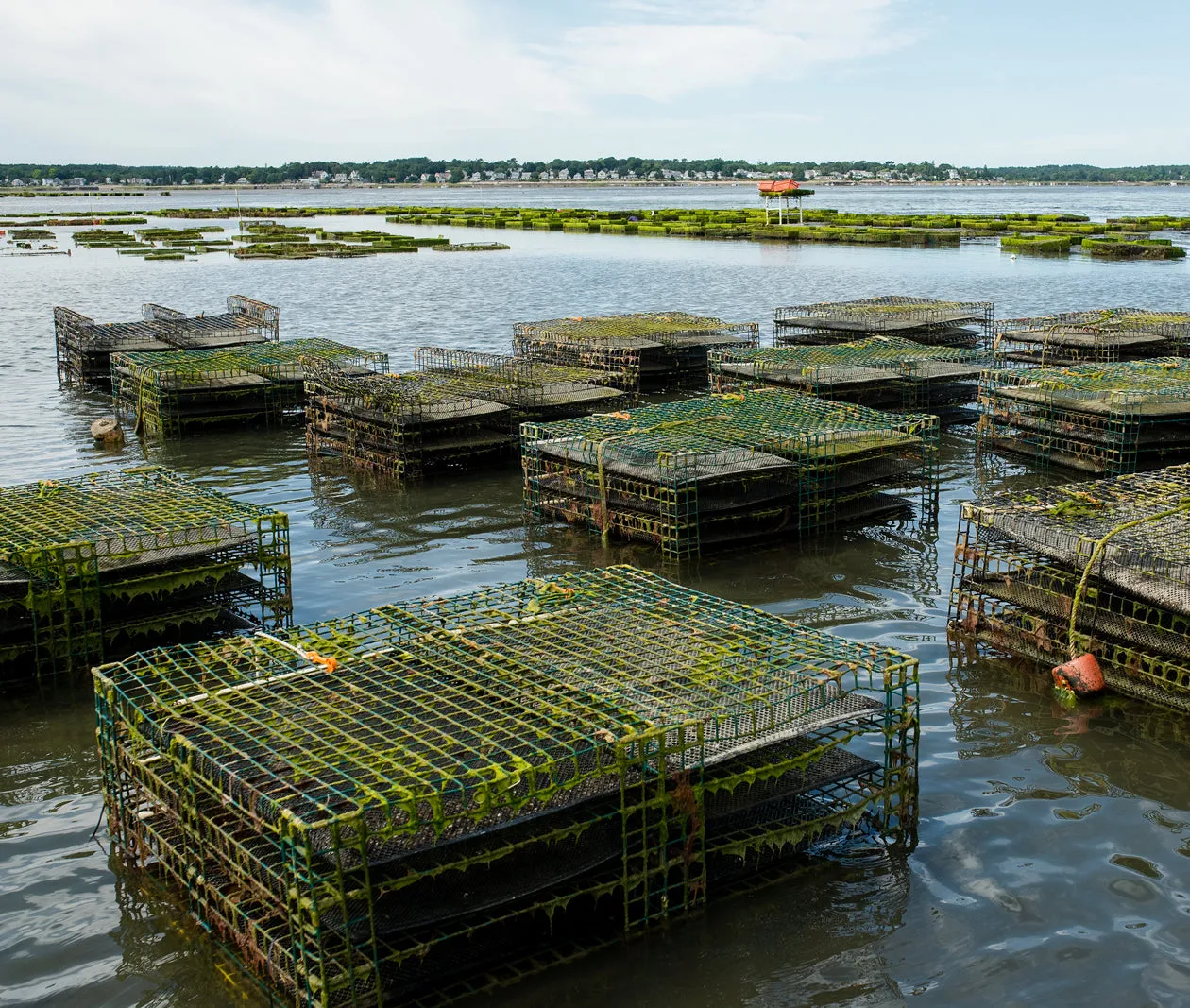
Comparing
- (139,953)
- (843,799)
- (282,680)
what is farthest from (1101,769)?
(139,953)

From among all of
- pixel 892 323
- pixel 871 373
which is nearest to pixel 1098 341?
pixel 892 323

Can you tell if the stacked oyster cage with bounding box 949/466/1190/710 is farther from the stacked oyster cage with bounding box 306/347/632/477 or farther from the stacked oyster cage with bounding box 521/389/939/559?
the stacked oyster cage with bounding box 306/347/632/477

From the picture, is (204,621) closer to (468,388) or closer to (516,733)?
(516,733)

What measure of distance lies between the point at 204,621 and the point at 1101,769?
455 inches

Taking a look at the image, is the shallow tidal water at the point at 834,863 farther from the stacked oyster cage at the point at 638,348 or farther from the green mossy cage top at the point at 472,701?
the stacked oyster cage at the point at 638,348

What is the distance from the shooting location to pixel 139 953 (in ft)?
31.9

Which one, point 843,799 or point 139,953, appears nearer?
point 139,953

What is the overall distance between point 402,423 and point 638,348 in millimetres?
10047

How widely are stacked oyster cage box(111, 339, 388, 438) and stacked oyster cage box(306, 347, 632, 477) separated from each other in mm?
2851

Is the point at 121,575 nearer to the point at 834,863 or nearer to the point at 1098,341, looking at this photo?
the point at 834,863

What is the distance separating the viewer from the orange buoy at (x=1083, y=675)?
45.6 feet

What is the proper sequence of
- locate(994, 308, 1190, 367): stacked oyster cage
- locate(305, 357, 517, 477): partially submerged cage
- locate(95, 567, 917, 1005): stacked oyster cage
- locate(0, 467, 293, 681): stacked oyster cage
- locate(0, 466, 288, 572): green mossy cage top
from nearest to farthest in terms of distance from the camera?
locate(95, 567, 917, 1005): stacked oyster cage < locate(0, 467, 293, 681): stacked oyster cage < locate(0, 466, 288, 572): green mossy cage top < locate(305, 357, 517, 477): partially submerged cage < locate(994, 308, 1190, 367): stacked oyster cage

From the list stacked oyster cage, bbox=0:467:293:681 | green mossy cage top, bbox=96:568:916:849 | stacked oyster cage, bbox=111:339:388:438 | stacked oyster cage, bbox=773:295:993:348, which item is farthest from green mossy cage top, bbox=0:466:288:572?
stacked oyster cage, bbox=773:295:993:348

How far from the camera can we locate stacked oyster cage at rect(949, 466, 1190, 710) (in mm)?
13562
